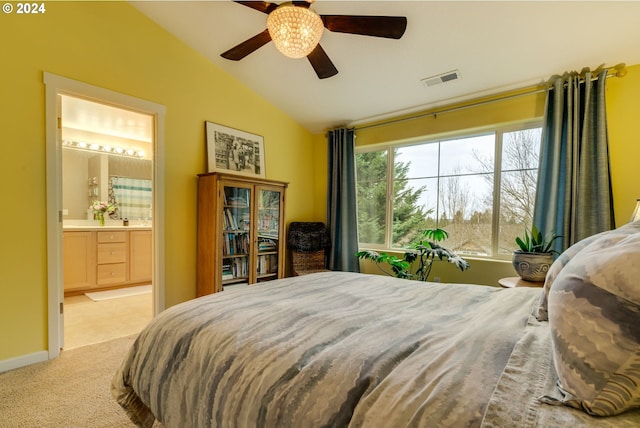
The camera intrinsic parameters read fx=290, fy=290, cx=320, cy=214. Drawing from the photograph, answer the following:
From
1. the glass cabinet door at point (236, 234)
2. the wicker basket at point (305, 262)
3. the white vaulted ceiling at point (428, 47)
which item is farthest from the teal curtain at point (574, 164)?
the glass cabinet door at point (236, 234)

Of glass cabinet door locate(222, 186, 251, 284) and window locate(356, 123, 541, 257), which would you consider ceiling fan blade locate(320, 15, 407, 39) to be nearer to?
glass cabinet door locate(222, 186, 251, 284)

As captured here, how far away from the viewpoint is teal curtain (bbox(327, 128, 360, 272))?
12.4ft

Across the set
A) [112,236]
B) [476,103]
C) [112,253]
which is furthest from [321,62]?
[112,253]

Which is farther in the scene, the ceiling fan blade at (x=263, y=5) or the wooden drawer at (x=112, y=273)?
the wooden drawer at (x=112, y=273)

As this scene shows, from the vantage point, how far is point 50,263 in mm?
2150

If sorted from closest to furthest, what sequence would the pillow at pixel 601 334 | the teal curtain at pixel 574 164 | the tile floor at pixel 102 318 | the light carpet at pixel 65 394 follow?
the pillow at pixel 601 334
the light carpet at pixel 65 394
the teal curtain at pixel 574 164
the tile floor at pixel 102 318

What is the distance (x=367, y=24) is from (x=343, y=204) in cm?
236

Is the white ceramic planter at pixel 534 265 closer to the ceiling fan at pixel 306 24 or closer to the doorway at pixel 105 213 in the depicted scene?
the ceiling fan at pixel 306 24

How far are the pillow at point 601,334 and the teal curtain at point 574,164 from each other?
7.35 ft

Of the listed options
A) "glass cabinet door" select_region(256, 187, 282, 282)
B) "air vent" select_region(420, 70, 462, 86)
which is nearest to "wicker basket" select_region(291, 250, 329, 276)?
"glass cabinet door" select_region(256, 187, 282, 282)

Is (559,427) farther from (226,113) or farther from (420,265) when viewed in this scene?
(226,113)

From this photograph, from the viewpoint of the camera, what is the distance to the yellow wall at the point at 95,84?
201 centimetres

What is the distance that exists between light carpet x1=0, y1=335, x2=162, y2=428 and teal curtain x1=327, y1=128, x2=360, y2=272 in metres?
2.46

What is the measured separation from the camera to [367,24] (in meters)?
1.71
